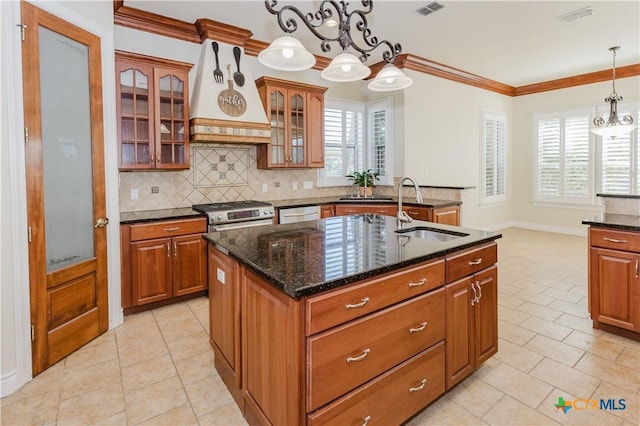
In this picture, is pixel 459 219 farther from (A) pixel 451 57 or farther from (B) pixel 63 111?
(B) pixel 63 111

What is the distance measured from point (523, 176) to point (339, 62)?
271 inches

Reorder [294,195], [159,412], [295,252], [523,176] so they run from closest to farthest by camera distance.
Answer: [295,252] < [159,412] < [294,195] < [523,176]

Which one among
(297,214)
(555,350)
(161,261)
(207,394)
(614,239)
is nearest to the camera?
(207,394)

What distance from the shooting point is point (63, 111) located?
104 inches

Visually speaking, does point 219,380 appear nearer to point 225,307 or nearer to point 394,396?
point 225,307

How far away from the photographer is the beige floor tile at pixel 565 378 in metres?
2.15

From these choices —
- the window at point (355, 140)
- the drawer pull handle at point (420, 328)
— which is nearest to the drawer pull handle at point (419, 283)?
the drawer pull handle at point (420, 328)

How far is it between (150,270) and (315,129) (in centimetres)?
279

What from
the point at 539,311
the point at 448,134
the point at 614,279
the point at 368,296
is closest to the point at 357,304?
the point at 368,296

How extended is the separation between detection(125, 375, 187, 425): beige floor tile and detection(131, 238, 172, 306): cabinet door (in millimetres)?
1312

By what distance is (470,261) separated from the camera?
207 centimetres

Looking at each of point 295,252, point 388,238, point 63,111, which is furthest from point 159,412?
point 63,111

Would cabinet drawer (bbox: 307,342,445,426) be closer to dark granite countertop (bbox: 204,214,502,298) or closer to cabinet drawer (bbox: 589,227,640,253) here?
dark granite countertop (bbox: 204,214,502,298)

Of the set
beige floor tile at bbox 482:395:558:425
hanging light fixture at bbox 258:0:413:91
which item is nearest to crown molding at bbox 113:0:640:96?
hanging light fixture at bbox 258:0:413:91
